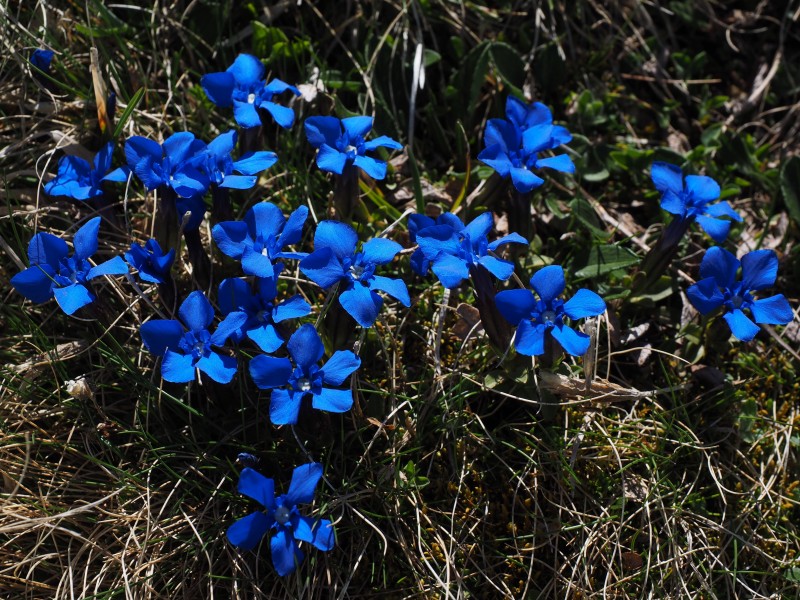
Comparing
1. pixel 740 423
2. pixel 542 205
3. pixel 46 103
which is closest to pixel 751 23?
pixel 542 205

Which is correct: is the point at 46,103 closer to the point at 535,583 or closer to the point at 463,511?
the point at 463,511

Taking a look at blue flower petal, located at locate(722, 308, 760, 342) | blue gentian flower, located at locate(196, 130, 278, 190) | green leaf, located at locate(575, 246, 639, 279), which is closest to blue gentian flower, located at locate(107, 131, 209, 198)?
blue gentian flower, located at locate(196, 130, 278, 190)

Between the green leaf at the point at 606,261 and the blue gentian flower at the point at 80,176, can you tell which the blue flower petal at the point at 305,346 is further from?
the green leaf at the point at 606,261

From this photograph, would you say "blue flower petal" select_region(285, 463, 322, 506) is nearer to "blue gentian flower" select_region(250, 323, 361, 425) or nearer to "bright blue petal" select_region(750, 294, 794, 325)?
"blue gentian flower" select_region(250, 323, 361, 425)

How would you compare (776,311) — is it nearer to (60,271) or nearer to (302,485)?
(302,485)

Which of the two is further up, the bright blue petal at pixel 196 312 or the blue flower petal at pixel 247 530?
the bright blue petal at pixel 196 312

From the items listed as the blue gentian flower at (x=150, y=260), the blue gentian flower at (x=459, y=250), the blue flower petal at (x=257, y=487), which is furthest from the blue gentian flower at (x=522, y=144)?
the blue flower petal at (x=257, y=487)

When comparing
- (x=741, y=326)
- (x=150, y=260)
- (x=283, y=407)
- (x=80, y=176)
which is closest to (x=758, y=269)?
(x=741, y=326)
